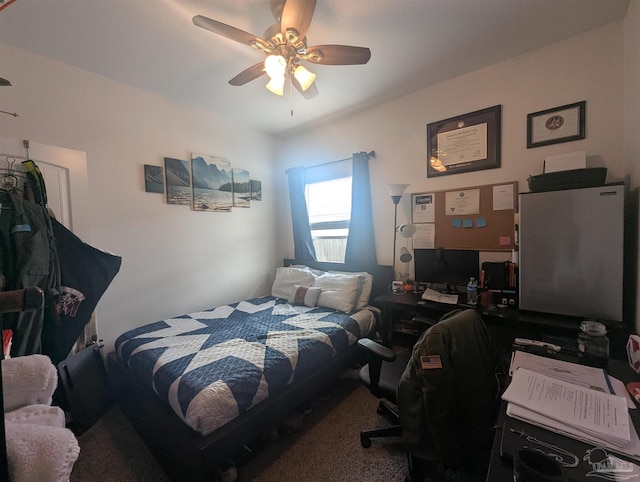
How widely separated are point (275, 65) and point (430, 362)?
1805mm

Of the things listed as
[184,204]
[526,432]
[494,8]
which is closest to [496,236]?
[494,8]

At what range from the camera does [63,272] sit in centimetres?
192

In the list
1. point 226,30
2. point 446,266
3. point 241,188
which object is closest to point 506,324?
point 446,266

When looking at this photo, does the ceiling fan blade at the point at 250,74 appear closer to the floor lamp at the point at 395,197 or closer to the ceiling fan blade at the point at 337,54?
the ceiling fan blade at the point at 337,54

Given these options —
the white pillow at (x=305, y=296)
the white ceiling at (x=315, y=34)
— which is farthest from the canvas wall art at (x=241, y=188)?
the white pillow at (x=305, y=296)

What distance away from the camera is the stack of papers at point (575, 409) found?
750 mm

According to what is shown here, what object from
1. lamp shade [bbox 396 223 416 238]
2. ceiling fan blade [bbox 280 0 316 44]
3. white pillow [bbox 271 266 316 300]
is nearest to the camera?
ceiling fan blade [bbox 280 0 316 44]

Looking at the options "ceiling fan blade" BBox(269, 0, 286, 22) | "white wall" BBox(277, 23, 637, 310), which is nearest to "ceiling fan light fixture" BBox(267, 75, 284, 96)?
"ceiling fan blade" BBox(269, 0, 286, 22)

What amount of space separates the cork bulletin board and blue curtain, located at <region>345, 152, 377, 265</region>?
490 mm

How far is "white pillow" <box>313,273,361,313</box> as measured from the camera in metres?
2.60

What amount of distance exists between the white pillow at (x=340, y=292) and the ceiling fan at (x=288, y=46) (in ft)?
5.89

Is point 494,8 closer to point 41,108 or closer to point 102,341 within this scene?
point 41,108

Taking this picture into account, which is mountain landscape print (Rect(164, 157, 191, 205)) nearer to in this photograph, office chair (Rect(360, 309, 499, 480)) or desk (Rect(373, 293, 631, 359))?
desk (Rect(373, 293, 631, 359))

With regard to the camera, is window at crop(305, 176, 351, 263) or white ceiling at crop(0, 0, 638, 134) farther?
window at crop(305, 176, 351, 263)
